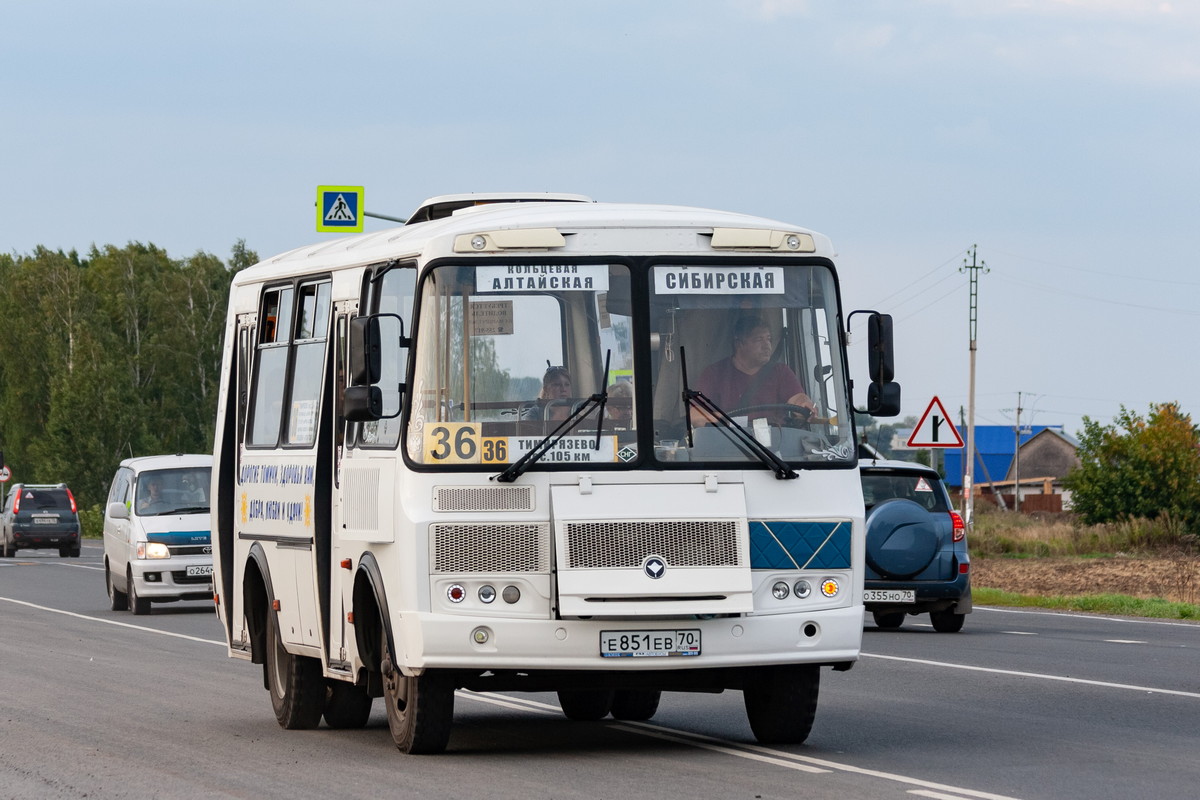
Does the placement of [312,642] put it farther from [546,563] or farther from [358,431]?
[546,563]

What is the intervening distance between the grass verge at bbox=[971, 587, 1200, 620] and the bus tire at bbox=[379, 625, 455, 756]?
57.3ft

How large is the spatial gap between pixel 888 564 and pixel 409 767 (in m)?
11.2

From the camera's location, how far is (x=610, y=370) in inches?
424

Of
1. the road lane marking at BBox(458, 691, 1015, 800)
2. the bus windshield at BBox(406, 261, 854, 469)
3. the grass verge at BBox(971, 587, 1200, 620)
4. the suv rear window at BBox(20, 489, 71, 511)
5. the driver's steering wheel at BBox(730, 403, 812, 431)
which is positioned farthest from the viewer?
the suv rear window at BBox(20, 489, 71, 511)

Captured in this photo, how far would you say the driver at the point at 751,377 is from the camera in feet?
35.6

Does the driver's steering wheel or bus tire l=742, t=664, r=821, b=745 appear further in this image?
bus tire l=742, t=664, r=821, b=745

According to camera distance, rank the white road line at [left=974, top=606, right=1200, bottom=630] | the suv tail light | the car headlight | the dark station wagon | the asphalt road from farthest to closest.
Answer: the dark station wagon
the car headlight
the white road line at [left=974, top=606, right=1200, bottom=630]
the suv tail light
the asphalt road

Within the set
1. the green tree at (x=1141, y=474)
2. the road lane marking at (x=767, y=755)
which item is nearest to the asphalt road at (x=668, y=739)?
the road lane marking at (x=767, y=755)

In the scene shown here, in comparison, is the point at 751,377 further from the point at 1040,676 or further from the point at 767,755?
the point at 1040,676

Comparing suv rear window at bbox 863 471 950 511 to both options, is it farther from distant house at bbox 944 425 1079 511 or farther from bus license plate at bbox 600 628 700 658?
distant house at bbox 944 425 1079 511

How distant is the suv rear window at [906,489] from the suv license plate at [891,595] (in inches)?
35.2

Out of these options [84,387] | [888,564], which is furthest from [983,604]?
[84,387]

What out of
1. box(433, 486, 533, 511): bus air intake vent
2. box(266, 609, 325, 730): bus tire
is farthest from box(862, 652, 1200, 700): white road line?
box(433, 486, 533, 511): bus air intake vent

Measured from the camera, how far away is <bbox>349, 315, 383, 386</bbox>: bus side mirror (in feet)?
34.4
